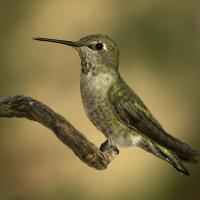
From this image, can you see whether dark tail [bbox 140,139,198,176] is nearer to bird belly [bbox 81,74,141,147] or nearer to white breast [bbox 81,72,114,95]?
bird belly [bbox 81,74,141,147]

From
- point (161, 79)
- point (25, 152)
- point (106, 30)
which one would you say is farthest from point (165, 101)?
point (25, 152)

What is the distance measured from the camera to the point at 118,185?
7.71 meters

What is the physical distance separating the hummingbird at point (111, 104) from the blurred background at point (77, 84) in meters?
3.47

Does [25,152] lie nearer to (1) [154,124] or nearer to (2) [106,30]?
(2) [106,30]

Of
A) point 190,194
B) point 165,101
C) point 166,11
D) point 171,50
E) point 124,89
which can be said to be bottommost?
point 190,194

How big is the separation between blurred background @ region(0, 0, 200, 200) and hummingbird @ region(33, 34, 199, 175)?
11.4ft

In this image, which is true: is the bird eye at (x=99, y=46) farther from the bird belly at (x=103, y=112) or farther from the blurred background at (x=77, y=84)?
the blurred background at (x=77, y=84)

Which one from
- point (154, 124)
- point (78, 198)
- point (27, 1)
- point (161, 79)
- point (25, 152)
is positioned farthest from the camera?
point (27, 1)

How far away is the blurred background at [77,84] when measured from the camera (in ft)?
25.3

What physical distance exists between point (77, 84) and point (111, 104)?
466 cm

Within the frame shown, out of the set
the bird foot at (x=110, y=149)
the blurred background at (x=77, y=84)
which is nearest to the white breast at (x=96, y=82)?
the bird foot at (x=110, y=149)

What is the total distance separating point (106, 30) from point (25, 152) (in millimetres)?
2160

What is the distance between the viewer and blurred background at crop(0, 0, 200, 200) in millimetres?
7703

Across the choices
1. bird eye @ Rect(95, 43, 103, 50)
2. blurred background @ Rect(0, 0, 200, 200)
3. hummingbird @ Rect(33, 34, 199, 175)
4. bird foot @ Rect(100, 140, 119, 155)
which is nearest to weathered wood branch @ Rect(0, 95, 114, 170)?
bird foot @ Rect(100, 140, 119, 155)
